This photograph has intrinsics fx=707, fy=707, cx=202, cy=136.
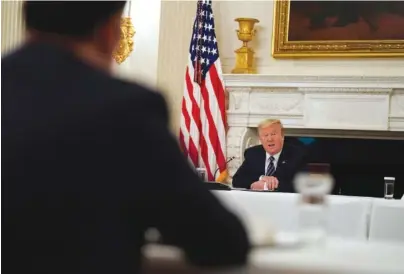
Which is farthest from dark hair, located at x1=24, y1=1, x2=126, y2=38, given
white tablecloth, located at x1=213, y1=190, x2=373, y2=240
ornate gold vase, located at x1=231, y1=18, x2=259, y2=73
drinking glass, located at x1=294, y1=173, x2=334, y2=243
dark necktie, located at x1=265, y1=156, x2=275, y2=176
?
ornate gold vase, located at x1=231, y1=18, x2=259, y2=73

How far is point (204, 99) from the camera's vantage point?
24.0 feet

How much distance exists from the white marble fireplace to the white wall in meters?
0.35

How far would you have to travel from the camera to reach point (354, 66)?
7.48 metres

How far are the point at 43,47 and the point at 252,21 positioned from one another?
21.4ft

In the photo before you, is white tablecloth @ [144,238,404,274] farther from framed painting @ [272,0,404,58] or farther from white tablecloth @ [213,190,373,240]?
framed painting @ [272,0,404,58]

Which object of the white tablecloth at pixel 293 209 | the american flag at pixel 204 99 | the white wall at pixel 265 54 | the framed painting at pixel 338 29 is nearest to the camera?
the white tablecloth at pixel 293 209

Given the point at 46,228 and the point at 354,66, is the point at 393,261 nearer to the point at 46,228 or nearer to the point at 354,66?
the point at 46,228

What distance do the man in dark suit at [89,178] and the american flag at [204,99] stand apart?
604 cm

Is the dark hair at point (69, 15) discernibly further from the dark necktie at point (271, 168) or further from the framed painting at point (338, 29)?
the framed painting at point (338, 29)

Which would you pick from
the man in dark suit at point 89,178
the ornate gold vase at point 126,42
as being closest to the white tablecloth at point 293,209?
the man in dark suit at point 89,178

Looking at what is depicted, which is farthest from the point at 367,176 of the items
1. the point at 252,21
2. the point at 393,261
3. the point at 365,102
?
the point at 393,261

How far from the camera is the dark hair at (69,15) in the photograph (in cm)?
117

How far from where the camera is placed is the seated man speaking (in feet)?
16.6

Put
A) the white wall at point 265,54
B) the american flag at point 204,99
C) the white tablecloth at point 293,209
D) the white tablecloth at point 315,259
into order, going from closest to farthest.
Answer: the white tablecloth at point 315,259 → the white tablecloth at point 293,209 → the american flag at point 204,99 → the white wall at point 265,54
